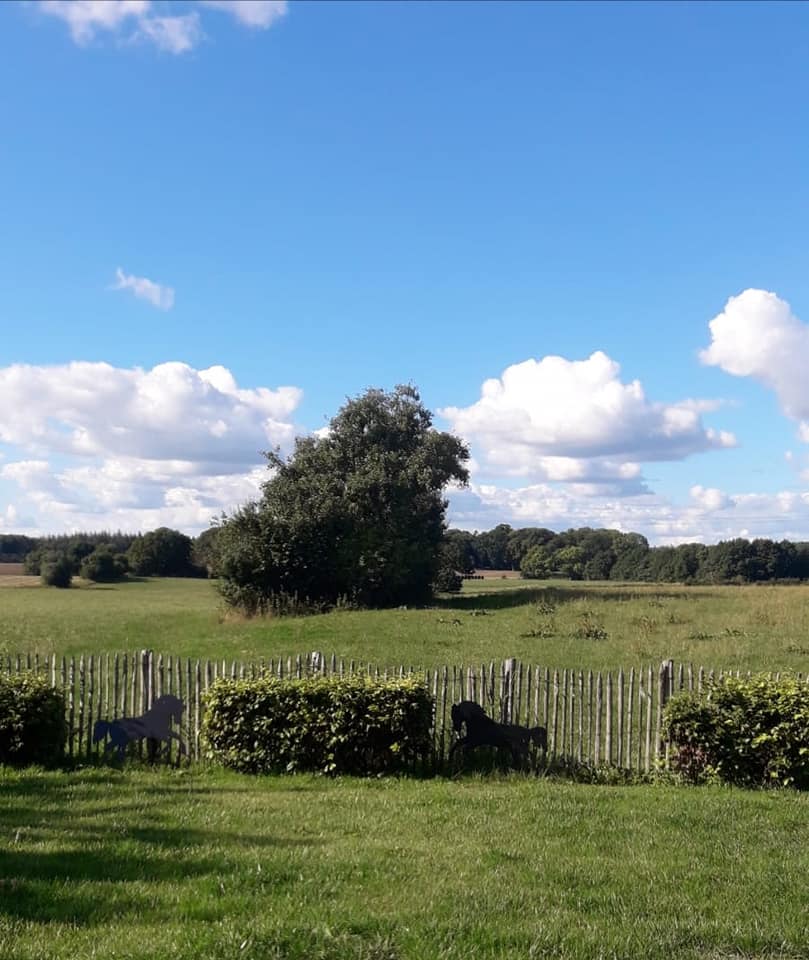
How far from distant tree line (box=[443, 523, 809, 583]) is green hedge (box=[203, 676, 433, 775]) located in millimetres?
70192

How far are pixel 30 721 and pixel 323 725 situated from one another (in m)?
3.92

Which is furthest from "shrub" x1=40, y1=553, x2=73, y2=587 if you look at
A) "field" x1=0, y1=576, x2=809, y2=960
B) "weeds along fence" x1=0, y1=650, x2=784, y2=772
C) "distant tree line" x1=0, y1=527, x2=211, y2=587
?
"field" x1=0, y1=576, x2=809, y2=960

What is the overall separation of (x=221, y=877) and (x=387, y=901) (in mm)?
Result: 1320

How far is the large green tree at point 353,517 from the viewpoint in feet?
144

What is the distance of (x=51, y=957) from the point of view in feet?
16.8

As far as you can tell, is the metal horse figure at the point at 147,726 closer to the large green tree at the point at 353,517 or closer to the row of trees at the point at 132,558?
the large green tree at the point at 353,517

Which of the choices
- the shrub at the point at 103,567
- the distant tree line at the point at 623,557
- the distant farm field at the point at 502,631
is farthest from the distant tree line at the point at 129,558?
the distant farm field at the point at 502,631

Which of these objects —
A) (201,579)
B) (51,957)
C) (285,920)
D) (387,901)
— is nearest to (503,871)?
(387,901)

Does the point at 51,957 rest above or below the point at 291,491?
below

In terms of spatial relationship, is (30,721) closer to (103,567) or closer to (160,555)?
(103,567)

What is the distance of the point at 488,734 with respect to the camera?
39.9 feet

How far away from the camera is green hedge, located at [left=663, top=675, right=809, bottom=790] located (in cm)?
1121

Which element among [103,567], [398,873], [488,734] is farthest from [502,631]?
[103,567]

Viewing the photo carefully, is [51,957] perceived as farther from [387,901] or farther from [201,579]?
[201,579]
